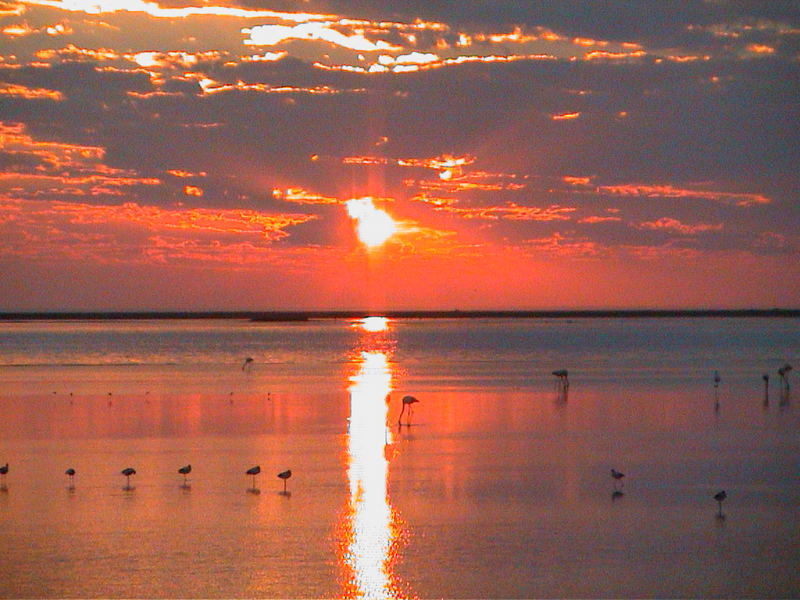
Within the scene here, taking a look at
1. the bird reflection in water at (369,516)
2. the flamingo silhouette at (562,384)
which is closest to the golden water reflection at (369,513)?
the bird reflection in water at (369,516)

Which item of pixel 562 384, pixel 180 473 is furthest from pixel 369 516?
pixel 562 384

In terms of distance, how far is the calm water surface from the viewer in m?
10.6

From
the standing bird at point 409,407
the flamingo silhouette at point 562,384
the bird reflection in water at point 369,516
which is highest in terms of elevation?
the flamingo silhouette at point 562,384

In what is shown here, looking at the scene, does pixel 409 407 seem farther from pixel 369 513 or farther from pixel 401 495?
pixel 369 513

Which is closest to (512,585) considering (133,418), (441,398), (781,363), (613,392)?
(133,418)

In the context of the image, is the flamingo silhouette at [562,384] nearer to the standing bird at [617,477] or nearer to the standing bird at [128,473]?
the standing bird at [617,477]

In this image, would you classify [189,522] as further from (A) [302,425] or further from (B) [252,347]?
(B) [252,347]

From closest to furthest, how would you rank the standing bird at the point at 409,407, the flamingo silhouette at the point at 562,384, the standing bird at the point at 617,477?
1. the standing bird at the point at 617,477
2. the standing bird at the point at 409,407
3. the flamingo silhouette at the point at 562,384

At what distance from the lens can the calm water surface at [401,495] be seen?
34.9 feet

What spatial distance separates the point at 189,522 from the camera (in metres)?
12.9

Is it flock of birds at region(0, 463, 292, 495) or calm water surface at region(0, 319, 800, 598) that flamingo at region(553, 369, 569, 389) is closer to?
calm water surface at region(0, 319, 800, 598)

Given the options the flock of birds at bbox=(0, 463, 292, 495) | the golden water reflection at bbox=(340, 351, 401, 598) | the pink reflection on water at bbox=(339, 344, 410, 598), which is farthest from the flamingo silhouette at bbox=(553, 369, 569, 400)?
the flock of birds at bbox=(0, 463, 292, 495)

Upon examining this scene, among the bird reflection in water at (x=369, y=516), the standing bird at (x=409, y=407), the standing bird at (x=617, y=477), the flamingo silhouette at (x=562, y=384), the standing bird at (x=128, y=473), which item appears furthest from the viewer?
the flamingo silhouette at (x=562, y=384)

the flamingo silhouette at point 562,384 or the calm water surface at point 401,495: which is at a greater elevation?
the flamingo silhouette at point 562,384
